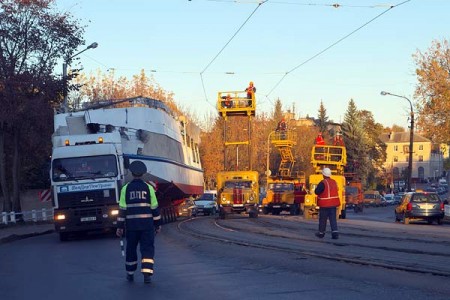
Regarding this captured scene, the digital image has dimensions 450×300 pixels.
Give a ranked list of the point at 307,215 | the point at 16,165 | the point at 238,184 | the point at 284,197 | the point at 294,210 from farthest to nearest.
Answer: the point at 294,210 → the point at 284,197 → the point at 238,184 → the point at 16,165 → the point at 307,215

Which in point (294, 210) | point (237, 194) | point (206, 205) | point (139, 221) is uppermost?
point (139, 221)

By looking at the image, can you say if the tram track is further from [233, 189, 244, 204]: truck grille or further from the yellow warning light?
[233, 189, 244, 204]: truck grille

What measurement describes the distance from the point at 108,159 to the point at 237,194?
15777mm

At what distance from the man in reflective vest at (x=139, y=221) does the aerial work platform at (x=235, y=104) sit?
28.9 meters

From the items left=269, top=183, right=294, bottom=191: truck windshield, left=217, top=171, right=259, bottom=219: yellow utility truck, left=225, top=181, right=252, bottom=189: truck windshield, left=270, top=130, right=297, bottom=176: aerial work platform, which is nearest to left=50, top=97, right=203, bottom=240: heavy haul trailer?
left=217, top=171, right=259, bottom=219: yellow utility truck

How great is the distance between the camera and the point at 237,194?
37312 mm

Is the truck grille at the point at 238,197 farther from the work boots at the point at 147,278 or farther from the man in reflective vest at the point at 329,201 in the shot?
the work boots at the point at 147,278

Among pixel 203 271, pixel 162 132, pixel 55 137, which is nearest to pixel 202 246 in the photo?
pixel 203 271

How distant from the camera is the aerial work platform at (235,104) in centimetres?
4056

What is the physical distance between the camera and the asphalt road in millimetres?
10094

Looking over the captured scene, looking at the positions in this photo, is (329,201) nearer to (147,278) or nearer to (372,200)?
(147,278)

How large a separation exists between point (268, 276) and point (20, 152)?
91.7 ft

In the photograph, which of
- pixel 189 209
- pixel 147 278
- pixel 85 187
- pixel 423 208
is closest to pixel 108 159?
pixel 85 187

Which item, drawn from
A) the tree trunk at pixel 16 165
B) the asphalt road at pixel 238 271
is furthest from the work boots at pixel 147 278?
the tree trunk at pixel 16 165
